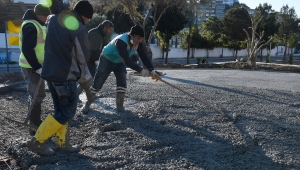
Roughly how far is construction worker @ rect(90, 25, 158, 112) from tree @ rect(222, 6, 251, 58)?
27744 millimetres

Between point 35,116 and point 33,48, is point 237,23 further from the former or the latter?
point 33,48

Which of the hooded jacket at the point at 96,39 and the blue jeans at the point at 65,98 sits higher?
the hooded jacket at the point at 96,39

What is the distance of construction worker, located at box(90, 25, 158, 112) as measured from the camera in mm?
5465

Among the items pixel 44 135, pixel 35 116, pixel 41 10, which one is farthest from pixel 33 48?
pixel 44 135

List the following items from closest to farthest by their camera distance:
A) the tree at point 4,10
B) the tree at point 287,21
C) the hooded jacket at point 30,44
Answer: the hooded jacket at point 30,44
the tree at point 4,10
the tree at point 287,21

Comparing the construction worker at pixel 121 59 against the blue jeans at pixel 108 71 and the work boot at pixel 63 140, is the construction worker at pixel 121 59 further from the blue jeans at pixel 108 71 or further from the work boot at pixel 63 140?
the work boot at pixel 63 140

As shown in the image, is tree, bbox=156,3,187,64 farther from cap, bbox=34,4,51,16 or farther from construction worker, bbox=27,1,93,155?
construction worker, bbox=27,1,93,155

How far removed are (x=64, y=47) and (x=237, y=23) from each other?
1200 inches

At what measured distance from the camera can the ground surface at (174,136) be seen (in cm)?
347

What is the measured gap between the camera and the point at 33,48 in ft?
14.1

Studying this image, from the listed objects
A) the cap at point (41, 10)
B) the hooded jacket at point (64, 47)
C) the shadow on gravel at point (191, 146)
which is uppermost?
the cap at point (41, 10)

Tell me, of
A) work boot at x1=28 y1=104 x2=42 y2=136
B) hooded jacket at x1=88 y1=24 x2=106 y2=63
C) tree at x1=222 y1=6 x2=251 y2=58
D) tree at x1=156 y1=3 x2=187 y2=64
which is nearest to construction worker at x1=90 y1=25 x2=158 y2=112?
hooded jacket at x1=88 y1=24 x2=106 y2=63

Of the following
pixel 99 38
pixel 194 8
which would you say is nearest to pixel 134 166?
pixel 99 38

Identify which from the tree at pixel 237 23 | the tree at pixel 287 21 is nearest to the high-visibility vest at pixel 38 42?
the tree at pixel 237 23
